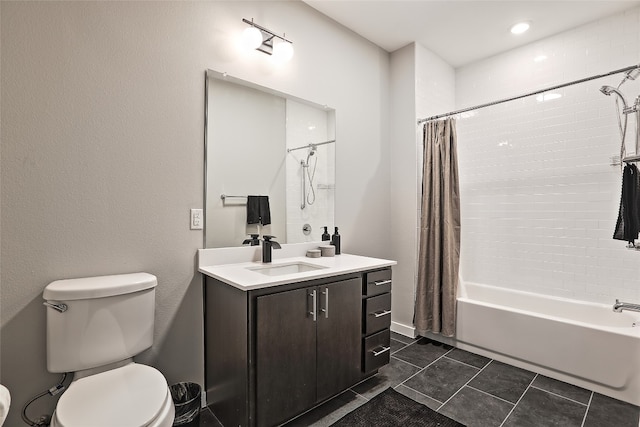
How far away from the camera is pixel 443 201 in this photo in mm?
2768

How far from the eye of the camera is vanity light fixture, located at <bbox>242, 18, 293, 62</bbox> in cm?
198

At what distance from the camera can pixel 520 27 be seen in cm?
269

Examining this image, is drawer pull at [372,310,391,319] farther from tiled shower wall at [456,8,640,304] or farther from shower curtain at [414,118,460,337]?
tiled shower wall at [456,8,640,304]

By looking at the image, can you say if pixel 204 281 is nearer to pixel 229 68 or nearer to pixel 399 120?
pixel 229 68

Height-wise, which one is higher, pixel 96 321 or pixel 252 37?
pixel 252 37

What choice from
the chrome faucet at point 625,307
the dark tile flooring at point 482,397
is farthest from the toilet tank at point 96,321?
the chrome faucet at point 625,307

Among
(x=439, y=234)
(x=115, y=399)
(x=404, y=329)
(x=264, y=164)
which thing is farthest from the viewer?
(x=404, y=329)

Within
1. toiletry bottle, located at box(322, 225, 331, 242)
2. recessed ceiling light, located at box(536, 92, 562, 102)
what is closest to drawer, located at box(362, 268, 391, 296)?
toiletry bottle, located at box(322, 225, 331, 242)

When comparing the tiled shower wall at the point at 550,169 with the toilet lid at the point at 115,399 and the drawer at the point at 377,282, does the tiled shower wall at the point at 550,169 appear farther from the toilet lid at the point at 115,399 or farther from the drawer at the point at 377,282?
the toilet lid at the point at 115,399

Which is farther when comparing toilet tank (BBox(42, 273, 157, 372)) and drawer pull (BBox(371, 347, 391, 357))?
drawer pull (BBox(371, 347, 391, 357))

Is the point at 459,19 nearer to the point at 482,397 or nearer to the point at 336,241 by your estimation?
the point at 336,241

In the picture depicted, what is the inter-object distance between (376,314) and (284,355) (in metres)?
0.77

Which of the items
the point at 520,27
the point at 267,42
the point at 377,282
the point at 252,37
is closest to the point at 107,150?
the point at 252,37

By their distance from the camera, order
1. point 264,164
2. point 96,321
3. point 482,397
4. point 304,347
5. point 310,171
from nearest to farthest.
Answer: point 96,321, point 304,347, point 482,397, point 264,164, point 310,171
